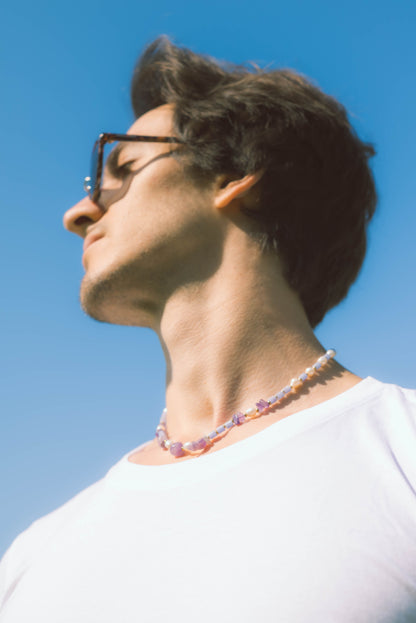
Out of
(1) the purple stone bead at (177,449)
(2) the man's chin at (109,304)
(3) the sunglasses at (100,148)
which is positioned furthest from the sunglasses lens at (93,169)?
(1) the purple stone bead at (177,449)

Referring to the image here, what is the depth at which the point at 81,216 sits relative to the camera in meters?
3.00

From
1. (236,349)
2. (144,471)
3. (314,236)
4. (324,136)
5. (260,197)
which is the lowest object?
(144,471)

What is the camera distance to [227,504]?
75.3 inches

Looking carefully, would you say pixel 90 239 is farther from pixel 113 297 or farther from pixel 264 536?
pixel 264 536

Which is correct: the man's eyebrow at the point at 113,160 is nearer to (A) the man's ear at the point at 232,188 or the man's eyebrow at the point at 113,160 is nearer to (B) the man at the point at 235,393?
(B) the man at the point at 235,393

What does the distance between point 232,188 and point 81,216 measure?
0.79 m

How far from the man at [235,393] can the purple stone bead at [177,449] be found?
15 mm

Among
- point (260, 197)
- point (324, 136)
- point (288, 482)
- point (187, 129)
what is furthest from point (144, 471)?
point (324, 136)

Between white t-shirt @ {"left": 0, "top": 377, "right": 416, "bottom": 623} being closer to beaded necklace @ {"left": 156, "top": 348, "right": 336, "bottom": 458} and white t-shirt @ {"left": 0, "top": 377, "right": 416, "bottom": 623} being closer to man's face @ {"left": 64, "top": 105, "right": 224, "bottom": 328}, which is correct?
beaded necklace @ {"left": 156, "top": 348, "right": 336, "bottom": 458}

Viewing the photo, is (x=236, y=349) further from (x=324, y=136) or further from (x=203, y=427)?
(x=324, y=136)

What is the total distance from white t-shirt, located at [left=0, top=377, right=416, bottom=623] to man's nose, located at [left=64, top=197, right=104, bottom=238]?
1294 millimetres

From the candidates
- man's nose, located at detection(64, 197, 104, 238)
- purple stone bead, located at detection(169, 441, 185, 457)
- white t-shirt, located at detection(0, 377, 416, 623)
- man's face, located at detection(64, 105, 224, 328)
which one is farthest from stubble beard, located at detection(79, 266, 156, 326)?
white t-shirt, located at detection(0, 377, 416, 623)

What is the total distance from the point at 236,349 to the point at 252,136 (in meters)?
1.19

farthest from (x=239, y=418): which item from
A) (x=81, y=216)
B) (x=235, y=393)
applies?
(x=81, y=216)
